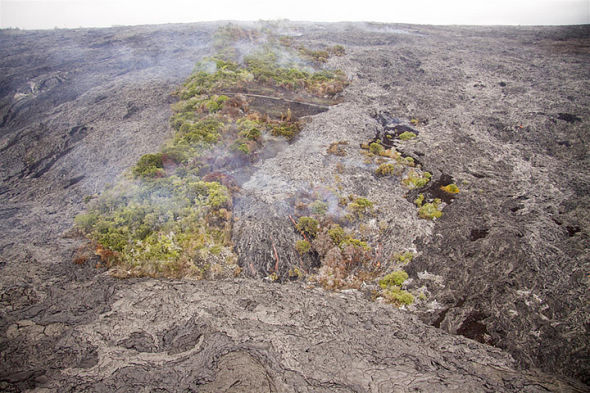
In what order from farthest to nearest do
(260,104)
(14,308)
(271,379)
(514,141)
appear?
(260,104), (514,141), (14,308), (271,379)

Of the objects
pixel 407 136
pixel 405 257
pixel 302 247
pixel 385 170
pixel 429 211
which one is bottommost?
pixel 405 257

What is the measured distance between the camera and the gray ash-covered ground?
913 centimetres

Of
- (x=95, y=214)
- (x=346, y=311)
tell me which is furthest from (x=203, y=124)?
(x=346, y=311)

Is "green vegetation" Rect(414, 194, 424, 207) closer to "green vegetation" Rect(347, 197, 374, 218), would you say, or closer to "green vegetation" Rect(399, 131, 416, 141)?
"green vegetation" Rect(347, 197, 374, 218)

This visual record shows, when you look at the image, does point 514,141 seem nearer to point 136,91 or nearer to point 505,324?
point 505,324

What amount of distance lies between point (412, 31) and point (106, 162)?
182 ft

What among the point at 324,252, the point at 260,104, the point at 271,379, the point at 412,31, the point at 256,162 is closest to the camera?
the point at 271,379

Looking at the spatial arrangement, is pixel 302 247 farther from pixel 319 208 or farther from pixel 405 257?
pixel 405 257

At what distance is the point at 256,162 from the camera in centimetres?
2092

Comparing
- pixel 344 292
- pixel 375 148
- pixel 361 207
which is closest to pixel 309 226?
pixel 361 207

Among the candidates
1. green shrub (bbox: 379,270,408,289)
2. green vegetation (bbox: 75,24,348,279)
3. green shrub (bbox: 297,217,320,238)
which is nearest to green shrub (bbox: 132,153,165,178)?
green vegetation (bbox: 75,24,348,279)

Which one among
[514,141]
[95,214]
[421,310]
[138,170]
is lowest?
[421,310]

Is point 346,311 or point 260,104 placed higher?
point 260,104

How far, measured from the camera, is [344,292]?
1259 centimetres
